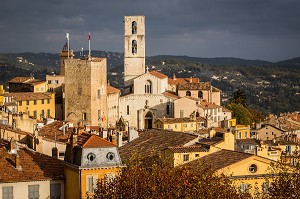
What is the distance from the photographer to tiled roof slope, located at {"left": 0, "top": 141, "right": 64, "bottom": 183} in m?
42.2

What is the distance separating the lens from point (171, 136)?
181ft

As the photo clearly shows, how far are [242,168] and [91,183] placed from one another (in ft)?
28.5

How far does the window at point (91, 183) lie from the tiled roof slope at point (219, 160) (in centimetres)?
586

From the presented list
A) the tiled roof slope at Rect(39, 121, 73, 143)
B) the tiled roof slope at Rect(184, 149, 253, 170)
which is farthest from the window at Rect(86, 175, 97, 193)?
the tiled roof slope at Rect(39, 121, 73, 143)

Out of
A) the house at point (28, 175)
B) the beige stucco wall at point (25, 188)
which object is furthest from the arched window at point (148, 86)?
the beige stucco wall at point (25, 188)

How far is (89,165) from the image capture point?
4222cm

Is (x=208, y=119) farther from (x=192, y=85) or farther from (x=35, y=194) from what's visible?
(x=35, y=194)

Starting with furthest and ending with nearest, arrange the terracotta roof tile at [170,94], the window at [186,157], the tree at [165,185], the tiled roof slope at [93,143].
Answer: the terracotta roof tile at [170,94]
the window at [186,157]
the tiled roof slope at [93,143]
the tree at [165,185]

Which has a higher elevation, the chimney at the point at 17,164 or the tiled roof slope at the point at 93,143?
the tiled roof slope at the point at 93,143

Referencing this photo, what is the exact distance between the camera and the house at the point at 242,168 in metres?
44.3

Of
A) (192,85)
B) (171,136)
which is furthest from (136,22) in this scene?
(171,136)

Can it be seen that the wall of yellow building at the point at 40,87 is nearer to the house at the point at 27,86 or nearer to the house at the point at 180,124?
the house at the point at 27,86

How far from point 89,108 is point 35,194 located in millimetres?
53376

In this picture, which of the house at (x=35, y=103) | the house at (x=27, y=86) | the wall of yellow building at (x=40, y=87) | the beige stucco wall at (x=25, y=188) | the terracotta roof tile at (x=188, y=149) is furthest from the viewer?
the house at (x=27, y=86)
